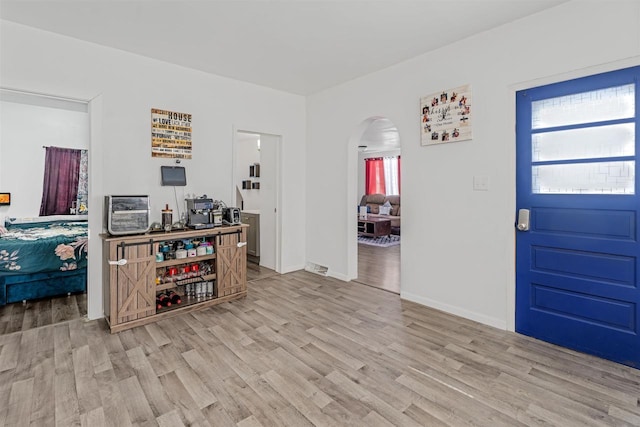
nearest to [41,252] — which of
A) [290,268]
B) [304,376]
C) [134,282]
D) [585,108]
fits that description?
[134,282]

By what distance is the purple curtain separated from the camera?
16.6ft

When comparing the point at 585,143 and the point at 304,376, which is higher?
the point at 585,143

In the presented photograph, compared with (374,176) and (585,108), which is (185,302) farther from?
(374,176)

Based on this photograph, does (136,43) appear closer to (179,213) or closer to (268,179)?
(179,213)

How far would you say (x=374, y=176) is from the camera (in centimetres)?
1028

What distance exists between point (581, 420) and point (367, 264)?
11.9 ft

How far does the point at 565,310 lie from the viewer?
250 cm

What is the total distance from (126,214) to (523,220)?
351 cm

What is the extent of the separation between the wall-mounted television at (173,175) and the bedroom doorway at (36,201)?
0.74 metres

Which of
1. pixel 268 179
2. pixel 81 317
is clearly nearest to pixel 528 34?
pixel 268 179

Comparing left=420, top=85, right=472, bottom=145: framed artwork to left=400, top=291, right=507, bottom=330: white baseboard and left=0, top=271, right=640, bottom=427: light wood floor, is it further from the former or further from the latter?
left=0, top=271, right=640, bottom=427: light wood floor

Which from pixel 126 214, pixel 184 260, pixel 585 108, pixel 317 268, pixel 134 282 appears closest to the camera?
pixel 585 108

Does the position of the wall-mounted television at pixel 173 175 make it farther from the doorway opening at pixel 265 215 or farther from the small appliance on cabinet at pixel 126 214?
the doorway opening at pixel 265 215

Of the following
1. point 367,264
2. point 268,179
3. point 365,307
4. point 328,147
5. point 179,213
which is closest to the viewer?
point 365,307
